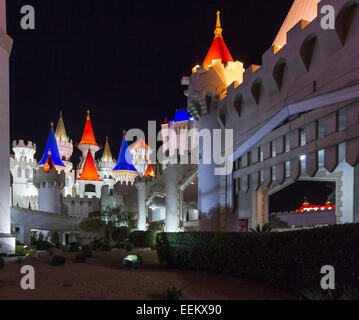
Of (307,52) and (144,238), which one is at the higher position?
(307,52)

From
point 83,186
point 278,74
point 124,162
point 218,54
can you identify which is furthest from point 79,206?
point 278,74

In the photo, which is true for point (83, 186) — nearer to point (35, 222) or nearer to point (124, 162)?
point (124, 162)

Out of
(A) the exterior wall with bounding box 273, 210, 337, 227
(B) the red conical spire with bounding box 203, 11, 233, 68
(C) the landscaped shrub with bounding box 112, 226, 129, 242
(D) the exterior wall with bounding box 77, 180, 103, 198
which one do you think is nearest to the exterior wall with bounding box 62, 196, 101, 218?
(D) the exterior wall with bounding box 77, 180, 103, 198

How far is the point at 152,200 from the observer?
3528 cm

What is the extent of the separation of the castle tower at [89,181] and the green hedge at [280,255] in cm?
4474

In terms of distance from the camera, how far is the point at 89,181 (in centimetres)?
Answer: 5488

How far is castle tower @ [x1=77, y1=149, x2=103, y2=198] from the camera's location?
54025 millimetres

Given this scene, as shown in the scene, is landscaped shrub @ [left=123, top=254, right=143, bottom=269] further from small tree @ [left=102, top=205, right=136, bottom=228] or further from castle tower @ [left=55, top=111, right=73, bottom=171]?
castle tower @ [left=55, top=111, right=73, bottom=171]

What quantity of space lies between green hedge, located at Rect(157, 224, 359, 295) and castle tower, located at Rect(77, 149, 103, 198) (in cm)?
4474

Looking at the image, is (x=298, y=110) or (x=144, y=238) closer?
(x=298, y=110)

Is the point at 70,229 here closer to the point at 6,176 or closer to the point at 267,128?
the point at 6,176

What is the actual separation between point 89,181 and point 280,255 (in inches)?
1998

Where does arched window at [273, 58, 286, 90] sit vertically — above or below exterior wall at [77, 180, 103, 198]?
above

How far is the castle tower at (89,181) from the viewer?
5403 centimetres
